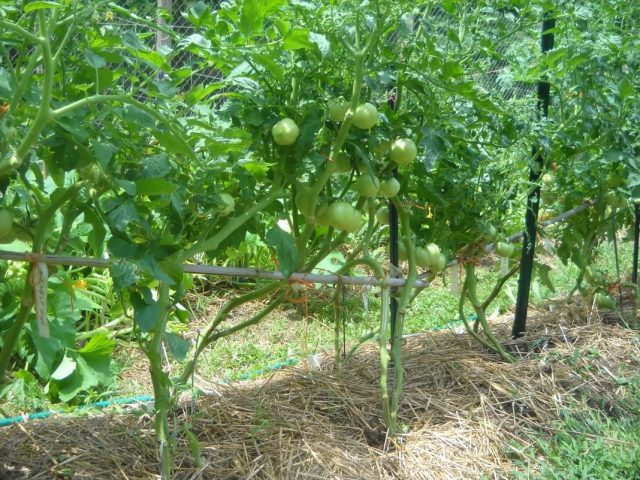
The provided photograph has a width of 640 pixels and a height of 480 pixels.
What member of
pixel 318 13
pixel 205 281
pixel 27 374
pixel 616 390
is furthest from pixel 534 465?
pixel 205 281

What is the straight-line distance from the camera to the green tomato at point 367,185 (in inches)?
83.4

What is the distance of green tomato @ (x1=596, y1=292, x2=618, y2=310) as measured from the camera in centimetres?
354

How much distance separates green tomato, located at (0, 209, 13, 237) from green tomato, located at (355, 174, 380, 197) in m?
0.97

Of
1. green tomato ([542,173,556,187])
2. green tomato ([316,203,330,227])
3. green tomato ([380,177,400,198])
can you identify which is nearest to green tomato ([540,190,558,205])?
green tomato ([542,173,556,187])

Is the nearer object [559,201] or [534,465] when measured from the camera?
[534,465]

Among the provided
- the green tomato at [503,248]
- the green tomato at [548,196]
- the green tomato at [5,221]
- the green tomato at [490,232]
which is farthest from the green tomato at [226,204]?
the green tomato at [548,196]

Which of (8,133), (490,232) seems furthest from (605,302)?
(8,133)

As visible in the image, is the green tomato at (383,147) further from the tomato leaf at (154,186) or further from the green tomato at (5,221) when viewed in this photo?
the green tomato at (5,221)

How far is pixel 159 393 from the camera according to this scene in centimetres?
185

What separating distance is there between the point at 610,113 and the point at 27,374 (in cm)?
265

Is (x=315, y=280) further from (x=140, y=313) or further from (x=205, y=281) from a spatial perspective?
(x=205, y=281)

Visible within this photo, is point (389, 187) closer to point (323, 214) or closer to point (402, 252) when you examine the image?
point (323, 214)

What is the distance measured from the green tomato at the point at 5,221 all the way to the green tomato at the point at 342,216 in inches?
33.8

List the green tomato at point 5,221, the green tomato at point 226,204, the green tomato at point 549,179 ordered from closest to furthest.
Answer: the green tomato at point 5,221, the green tomato at point 226,204, the green tomato at point 549,179
